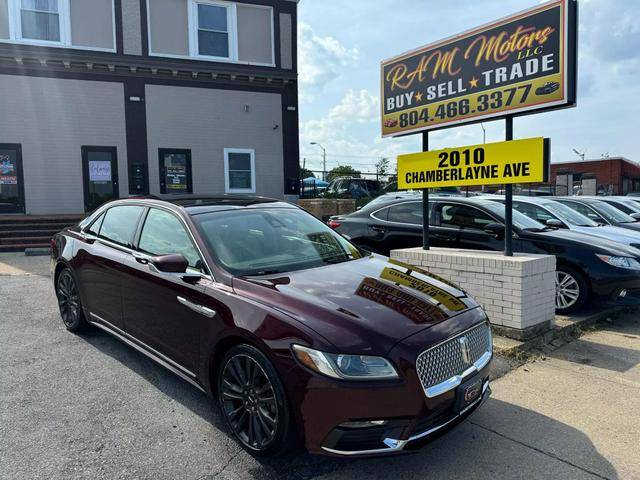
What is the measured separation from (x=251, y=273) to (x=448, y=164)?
132 inches

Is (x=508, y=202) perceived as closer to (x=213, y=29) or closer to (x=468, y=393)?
(x=468, y=393)

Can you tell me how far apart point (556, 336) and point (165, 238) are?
4232mm

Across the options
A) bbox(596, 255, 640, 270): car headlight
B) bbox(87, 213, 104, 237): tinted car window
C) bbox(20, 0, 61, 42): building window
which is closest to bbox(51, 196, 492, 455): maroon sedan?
bbox(87, 213, 104, 237): tinted car window

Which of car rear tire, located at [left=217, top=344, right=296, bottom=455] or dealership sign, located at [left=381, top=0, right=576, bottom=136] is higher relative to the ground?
dealership sign, located at [left=381, top=0, right=576, bottom=136]

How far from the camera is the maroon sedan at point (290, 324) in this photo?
8.26 feet

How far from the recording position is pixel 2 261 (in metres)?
10.1

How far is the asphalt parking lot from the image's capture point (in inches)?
111

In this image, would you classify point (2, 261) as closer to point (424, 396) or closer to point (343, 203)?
point (343, 203)

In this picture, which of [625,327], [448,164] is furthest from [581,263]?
[448,164]

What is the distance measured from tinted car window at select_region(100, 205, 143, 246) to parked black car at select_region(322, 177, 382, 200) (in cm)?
1516

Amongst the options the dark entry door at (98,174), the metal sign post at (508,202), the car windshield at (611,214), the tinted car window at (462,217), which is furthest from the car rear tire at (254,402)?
the dark entry door at (98,174)

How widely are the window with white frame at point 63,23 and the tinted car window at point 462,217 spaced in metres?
12.0

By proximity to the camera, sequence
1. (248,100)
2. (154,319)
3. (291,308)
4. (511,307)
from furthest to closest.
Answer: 1. (248,100)
2. (511,307)
3. (154,319)
4. (291,308)

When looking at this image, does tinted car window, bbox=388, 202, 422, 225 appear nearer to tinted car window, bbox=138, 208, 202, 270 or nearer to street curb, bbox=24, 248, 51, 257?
tinted car window, bbox=138, 208, 202, 270
